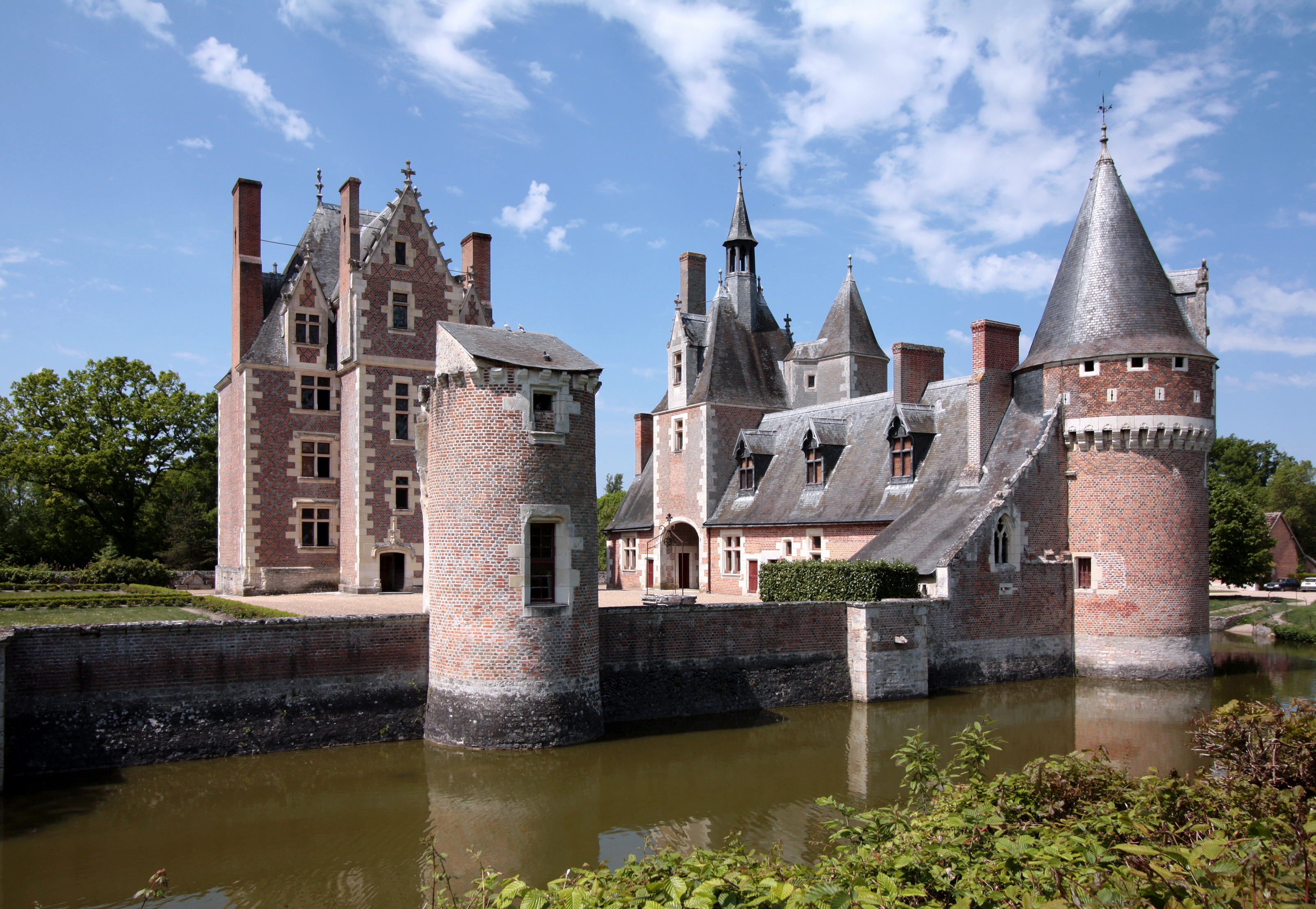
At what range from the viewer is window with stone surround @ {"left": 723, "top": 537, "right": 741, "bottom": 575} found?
2789 cm

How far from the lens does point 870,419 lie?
25.8 metres

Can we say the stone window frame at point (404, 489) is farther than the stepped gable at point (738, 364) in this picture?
No

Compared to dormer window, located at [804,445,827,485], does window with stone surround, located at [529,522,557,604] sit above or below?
below

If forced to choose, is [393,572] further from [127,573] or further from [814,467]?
[814,467]

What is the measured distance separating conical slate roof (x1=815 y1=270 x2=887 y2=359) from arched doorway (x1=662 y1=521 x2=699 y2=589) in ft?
24.0

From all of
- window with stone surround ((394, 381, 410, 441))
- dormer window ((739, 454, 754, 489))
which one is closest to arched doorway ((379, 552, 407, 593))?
window with stone surround ((394, 381, 410, 441))

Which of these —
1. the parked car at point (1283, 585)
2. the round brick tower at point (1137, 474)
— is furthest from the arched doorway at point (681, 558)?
the parked car at point (1283, 585)

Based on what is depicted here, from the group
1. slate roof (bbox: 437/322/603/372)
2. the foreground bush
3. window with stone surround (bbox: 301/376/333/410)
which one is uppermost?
window with stone surround (bbox: 301/376/333/410)

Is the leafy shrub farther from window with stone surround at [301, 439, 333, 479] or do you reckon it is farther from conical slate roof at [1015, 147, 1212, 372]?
conical slate roof at [1015, 147, 1212, 372]

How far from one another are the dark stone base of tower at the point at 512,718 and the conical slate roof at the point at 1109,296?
1305 cm

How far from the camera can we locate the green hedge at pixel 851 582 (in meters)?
17.4

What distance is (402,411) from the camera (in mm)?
25344

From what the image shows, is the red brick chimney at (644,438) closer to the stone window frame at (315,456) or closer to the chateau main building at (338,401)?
the chateau main building at (338,401)

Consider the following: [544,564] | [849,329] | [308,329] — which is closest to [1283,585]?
[849,329]
